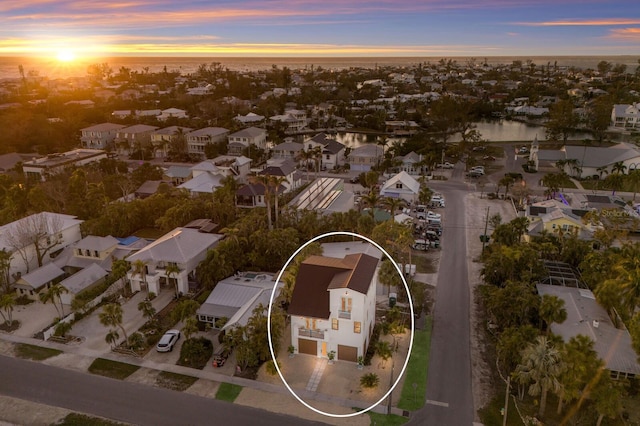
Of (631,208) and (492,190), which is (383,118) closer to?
(492,190)

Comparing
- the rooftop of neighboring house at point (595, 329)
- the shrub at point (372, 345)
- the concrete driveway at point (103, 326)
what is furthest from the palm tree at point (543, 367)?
the concrete driveway at point (103, 326)

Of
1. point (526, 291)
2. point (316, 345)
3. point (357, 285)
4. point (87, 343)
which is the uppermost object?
point (357, 285)

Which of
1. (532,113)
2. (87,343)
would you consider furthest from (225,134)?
(532,113)

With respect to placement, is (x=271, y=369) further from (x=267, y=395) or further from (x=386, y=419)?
(x=386, y=419)

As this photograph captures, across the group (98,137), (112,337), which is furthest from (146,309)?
(98,137)

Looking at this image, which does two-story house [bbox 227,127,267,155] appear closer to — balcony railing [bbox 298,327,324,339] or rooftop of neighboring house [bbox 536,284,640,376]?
balcony railing [bbox 298,327,324,339]
